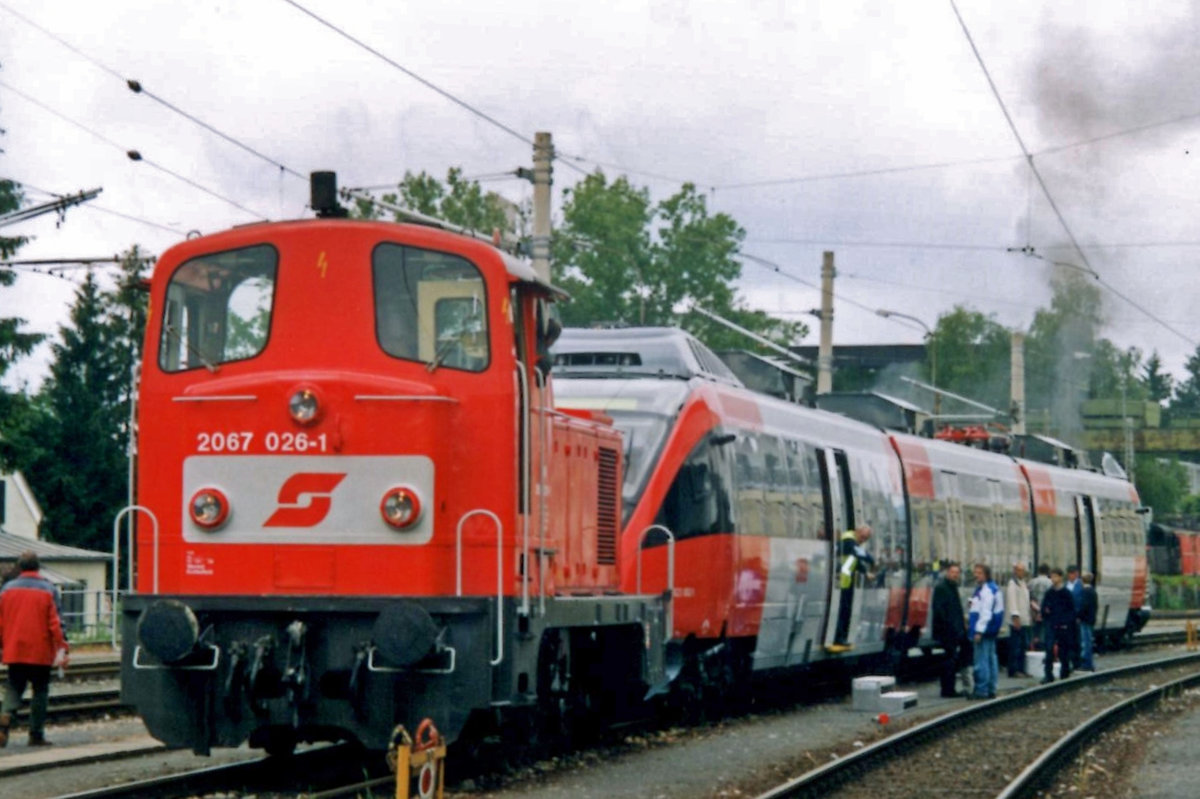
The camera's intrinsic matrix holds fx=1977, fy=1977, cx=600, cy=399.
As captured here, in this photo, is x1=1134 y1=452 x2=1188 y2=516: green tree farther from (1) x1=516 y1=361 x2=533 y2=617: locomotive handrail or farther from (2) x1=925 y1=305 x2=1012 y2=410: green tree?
(1) x1=516 y1=361 x2=533 y2=617: locomotive handrail

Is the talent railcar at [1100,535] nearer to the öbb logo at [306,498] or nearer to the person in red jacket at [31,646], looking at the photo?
the person in red jacket at [31,646]

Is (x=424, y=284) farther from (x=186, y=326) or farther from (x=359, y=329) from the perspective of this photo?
(x=186, y=326)

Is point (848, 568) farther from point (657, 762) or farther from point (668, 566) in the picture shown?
point (657, 762)

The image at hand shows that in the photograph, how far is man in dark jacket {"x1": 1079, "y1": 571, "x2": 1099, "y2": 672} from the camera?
2941cm

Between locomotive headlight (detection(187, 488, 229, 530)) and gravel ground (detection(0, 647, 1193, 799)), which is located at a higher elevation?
locomotive headlight (detection(187, 488, 229, 530))

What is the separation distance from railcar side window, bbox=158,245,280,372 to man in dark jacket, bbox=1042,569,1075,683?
1638 centimetres

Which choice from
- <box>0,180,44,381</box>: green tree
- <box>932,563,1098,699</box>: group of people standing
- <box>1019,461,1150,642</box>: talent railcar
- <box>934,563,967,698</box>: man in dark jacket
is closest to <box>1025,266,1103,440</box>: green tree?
<box>1019,461,1150,642</box>: talent railcar

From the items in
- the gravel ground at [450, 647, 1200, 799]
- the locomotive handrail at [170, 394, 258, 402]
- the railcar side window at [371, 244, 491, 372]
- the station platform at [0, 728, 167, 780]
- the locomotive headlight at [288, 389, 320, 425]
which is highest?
the railcar side window at [371, 244, 491, 372]

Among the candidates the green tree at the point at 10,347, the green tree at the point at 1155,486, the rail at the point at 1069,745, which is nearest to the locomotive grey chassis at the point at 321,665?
the rail at the point at 1069,745

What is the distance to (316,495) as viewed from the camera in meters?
12.5

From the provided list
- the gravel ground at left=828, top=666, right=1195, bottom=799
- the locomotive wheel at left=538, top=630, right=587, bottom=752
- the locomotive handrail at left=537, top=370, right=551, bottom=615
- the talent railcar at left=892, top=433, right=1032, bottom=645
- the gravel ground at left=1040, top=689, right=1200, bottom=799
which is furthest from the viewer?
the talent railcar at left=892, top=433, right=1032, bottom=645

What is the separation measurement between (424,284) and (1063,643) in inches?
657

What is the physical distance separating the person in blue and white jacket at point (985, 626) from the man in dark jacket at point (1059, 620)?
8.15ft

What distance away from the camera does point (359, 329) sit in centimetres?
1264
